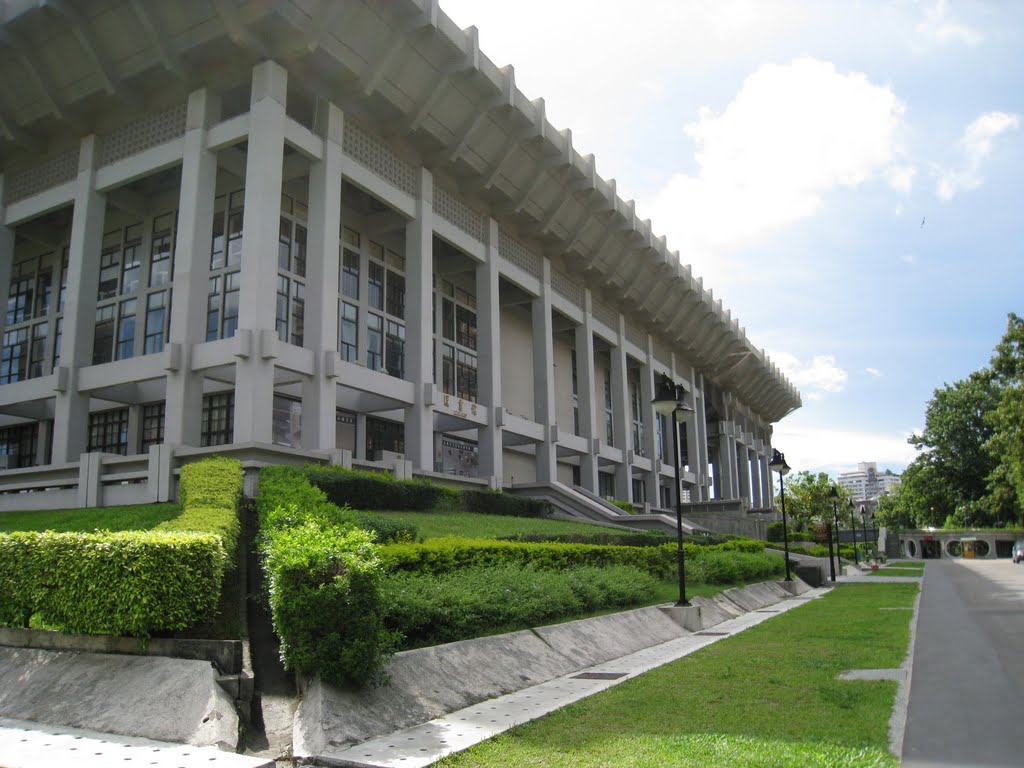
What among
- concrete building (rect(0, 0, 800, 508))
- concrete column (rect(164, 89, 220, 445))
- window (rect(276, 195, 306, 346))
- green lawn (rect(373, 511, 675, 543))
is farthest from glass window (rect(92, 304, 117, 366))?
green lawn (rect(373, 511, 675, 543))

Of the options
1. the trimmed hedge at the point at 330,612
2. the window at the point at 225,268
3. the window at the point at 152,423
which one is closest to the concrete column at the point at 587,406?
the window at the point at 225,268

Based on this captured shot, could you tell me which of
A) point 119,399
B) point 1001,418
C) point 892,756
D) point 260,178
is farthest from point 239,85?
point 1001,418

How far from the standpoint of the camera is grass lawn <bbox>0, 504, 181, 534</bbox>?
15.8m

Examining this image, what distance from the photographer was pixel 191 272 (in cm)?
2505

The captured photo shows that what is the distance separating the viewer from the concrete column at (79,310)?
90.1 feet

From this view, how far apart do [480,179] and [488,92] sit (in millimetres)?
4121

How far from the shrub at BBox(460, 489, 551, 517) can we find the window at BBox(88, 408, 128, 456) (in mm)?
13984

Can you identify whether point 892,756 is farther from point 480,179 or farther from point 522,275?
point 522,275

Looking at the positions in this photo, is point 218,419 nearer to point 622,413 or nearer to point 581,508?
point 581,508

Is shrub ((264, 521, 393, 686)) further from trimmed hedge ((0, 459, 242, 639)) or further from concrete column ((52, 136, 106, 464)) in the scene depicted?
concrete column ((52, 136, 106, 464))

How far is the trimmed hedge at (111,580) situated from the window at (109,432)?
25.6 meters

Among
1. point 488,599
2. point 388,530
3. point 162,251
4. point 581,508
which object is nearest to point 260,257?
point 162,251

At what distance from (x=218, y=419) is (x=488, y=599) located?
73.0 feet

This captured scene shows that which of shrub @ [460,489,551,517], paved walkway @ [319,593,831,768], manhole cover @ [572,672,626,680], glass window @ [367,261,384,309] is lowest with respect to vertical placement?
manhole cover @ [572,672,626,680]
